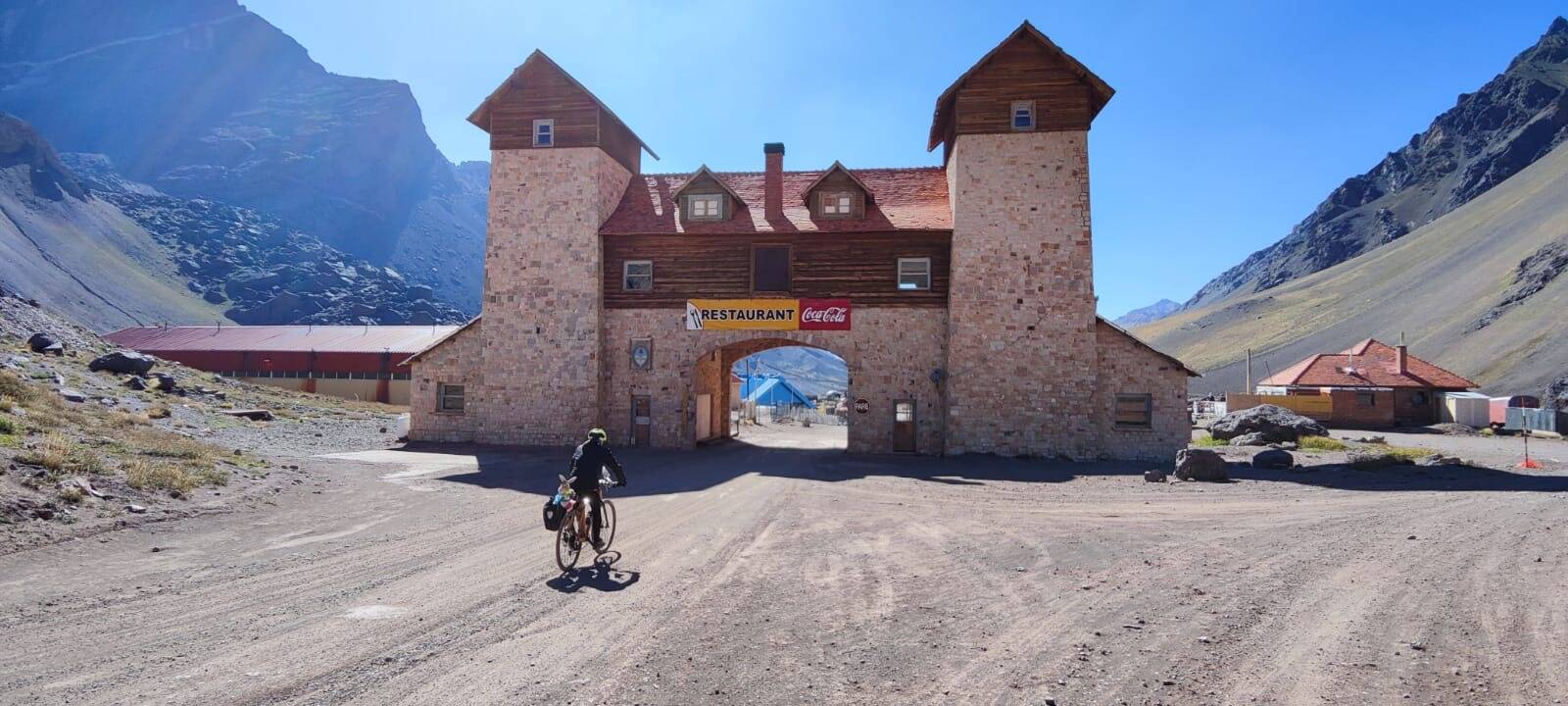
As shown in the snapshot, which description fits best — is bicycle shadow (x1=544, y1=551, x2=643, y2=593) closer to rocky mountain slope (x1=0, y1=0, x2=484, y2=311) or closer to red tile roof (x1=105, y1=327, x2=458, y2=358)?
red tile roof (x1=105, y1=327, x2=458, y2=358)

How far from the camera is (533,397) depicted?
88.8 ft

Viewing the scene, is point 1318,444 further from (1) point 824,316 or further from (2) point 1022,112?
(1) point 824,316

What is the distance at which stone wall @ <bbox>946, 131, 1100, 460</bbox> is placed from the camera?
24.9m

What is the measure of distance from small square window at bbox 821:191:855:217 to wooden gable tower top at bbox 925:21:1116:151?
417 cm

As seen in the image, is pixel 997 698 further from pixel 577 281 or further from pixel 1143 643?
pixel 577 281

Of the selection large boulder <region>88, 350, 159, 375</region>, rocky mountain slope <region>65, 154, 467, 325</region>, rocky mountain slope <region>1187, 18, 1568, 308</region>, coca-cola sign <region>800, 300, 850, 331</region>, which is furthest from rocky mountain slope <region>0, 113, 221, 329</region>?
rocky mountain slope <region>1187, 18, 1568, 308</region>

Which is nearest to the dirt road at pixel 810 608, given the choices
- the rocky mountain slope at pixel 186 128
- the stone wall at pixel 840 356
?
the stone wall at pixel 840 356

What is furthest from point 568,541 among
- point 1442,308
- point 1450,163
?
point 1450,163

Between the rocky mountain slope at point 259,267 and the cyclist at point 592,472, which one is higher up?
the rocky mountain slope at point 259,267

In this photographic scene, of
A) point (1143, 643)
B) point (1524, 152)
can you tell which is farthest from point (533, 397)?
point (1524, 152)

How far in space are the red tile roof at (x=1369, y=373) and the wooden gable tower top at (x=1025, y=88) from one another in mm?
37798

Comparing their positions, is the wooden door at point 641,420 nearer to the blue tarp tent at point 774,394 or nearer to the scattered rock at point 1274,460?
the scattered rock at point 1274,460

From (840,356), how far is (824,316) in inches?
57.1

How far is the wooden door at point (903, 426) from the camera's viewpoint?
26.1 metres
